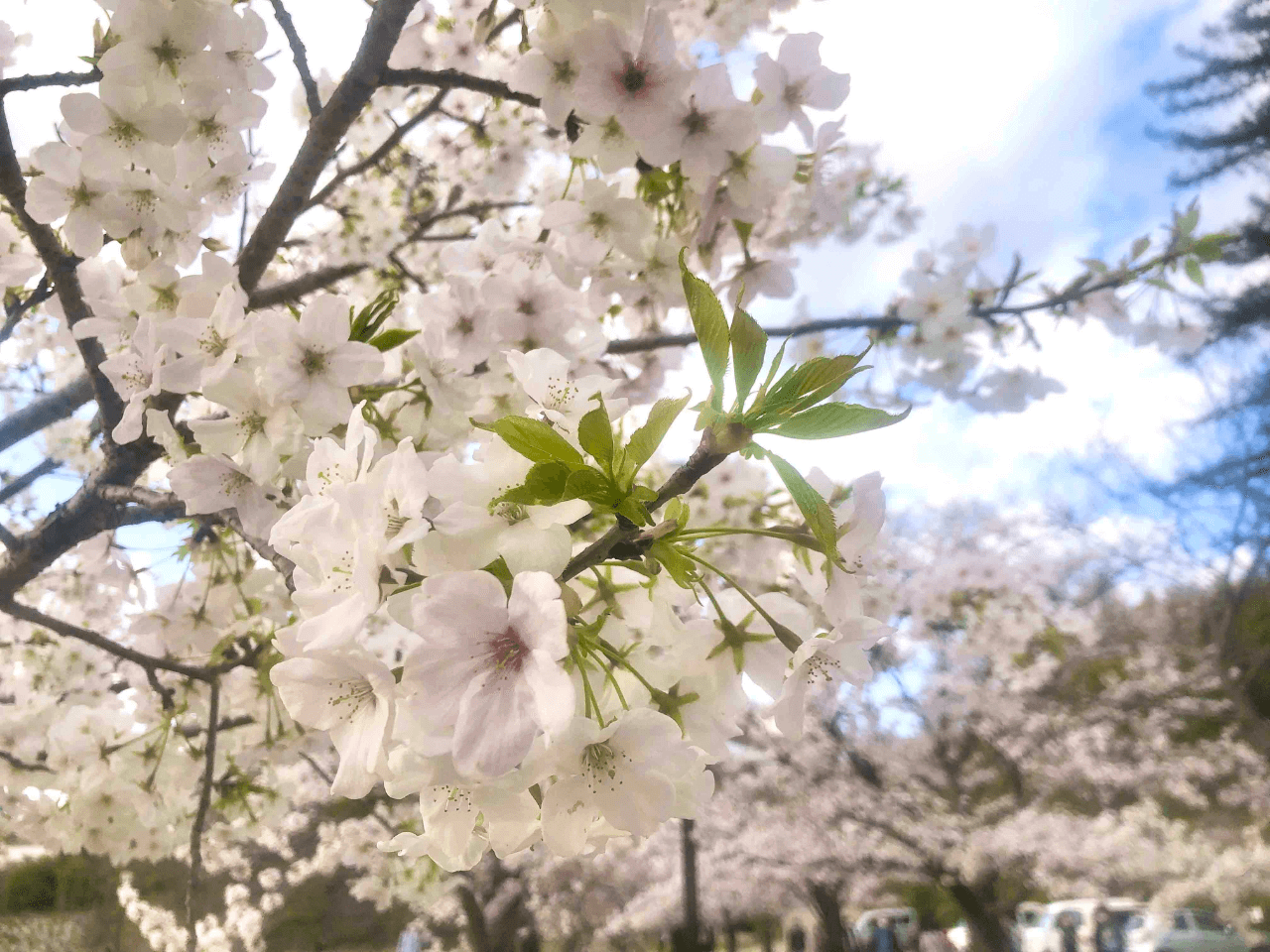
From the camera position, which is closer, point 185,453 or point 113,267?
point 185,453

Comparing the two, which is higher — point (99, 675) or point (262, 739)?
point (99, 675)

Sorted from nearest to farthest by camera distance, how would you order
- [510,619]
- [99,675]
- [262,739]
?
[510,619] < [262,739] < [99,675]

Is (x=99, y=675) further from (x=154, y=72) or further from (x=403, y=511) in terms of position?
(x=403, y=511)

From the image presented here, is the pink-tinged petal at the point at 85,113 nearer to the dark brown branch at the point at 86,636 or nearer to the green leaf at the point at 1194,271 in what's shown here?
the dark brown branch at the point at 86,636

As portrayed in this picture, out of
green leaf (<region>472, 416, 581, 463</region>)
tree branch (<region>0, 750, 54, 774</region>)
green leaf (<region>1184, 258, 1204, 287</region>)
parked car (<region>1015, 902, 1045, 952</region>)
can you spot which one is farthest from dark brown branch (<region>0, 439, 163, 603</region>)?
parked car (<region>1015, 902, 1045, 952</region>)

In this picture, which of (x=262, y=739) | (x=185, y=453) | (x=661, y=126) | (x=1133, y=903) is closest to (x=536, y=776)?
(x=185, y=453)

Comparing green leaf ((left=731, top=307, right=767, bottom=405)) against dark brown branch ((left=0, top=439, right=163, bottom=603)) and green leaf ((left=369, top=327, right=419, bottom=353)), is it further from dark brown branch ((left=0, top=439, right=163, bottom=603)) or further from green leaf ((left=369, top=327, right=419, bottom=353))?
dark brown branch ((left=0, top=439, right=163, bottom=603))

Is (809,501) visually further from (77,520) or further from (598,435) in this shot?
(77,520)

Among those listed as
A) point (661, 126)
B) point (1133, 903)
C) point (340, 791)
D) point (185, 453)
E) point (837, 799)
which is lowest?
A: point (1133, 903)
